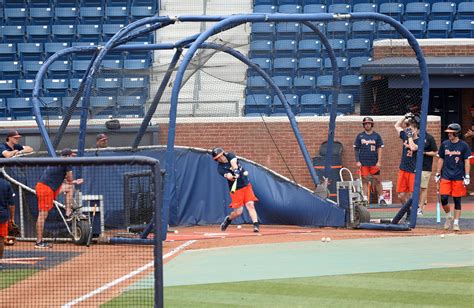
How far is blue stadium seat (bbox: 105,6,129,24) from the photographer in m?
28.9

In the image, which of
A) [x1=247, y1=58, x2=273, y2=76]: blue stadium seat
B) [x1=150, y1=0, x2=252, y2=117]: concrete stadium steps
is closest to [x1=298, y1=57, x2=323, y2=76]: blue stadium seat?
[x1=247, y1=58, x2=273, y2=76]: blue stadium seat

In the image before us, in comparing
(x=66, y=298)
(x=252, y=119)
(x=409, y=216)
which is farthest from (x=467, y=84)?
(x=66, y=298)

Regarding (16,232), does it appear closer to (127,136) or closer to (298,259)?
(298,259)

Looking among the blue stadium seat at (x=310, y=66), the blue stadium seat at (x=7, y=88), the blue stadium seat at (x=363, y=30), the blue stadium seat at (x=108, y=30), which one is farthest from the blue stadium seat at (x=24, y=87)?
the blue stadium seat at (x=363, y=30)

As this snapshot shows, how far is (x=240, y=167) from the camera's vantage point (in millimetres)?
18562

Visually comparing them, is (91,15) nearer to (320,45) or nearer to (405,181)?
(320,45)

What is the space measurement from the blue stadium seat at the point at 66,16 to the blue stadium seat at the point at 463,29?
9740mm

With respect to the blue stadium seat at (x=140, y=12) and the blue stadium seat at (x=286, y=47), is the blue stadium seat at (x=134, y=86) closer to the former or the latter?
the blue stadium seat at (x=286, y=47)

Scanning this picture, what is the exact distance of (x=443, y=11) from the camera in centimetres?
2877

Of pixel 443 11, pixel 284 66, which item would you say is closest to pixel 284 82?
pixel 284 66

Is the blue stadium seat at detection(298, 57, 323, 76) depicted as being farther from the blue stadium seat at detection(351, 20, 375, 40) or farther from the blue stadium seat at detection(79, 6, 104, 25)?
the blue stadium seat at detection(79, 6, 104, 25)

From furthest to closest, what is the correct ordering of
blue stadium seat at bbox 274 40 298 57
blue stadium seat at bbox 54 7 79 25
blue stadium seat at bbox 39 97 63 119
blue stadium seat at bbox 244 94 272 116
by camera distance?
blue stadium seat at bbox 54 7 79 25 → blue stadium seat at bbox 274 40 298 57 → blue stadium seat at bbox 244 94 272 116 → blue stadium seat at bbox 39 97 63 119

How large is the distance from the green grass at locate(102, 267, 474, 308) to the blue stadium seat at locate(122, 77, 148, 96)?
781 cm

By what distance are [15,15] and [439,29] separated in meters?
10.9
